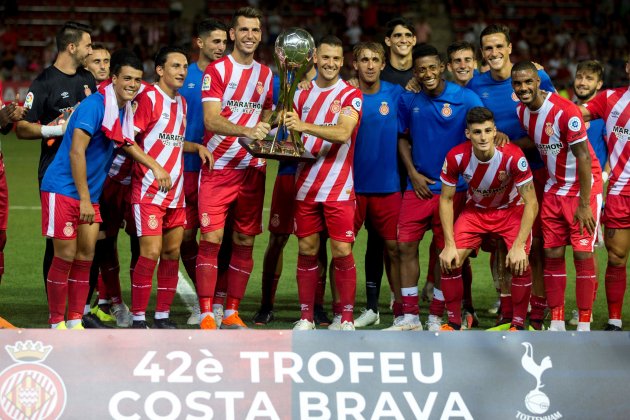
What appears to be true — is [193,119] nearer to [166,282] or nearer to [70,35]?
[70,35]

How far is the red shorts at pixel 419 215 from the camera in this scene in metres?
6.93

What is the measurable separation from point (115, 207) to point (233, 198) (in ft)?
2.89

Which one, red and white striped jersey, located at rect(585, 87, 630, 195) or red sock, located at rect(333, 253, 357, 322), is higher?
red and white striped jersey, located at rect(585, 87, 630, 195)

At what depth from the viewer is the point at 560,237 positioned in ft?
22.1

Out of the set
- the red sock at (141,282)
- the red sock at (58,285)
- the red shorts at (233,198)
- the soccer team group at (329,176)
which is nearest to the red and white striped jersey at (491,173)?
the soccer team group at (329,176)

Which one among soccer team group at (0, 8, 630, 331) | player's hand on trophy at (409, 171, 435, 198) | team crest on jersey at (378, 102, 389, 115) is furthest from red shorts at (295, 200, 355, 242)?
team crest on jersey at (378, 102, 389, 115)

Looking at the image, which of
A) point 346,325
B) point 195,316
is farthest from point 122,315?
point 346,325

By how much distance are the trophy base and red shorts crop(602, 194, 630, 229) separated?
2.07 metres

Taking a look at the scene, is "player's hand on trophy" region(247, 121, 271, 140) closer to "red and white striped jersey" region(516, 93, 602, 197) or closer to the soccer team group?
the soccer team group

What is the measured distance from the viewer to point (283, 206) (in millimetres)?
7176

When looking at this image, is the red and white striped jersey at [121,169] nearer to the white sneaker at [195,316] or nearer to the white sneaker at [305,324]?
the white sneaker at [195,316]

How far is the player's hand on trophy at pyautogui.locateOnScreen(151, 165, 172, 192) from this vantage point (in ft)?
21.2

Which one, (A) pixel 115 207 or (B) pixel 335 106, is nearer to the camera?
(B) pixel 335 106

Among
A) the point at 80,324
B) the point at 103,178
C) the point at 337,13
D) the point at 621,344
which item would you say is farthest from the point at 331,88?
the point at 337,13
